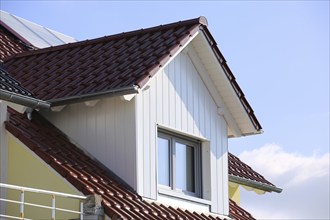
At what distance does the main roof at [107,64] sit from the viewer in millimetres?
16562

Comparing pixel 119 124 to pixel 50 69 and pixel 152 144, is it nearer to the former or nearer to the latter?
pixel 152 144

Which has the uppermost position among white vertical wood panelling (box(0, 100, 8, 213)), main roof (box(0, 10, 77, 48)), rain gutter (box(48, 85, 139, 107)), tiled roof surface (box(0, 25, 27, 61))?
main roof (box(0, 10, 77, 48))

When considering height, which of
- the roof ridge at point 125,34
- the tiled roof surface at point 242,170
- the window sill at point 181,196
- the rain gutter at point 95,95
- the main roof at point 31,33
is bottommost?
the window sill at point 181,196

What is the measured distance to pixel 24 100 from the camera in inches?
618

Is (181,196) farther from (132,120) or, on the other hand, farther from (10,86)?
(10,86)

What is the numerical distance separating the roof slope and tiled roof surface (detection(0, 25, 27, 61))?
194 inches

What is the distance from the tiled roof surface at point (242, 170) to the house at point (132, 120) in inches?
54.4

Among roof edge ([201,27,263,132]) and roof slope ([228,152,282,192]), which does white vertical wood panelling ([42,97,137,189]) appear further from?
roof slope ([228,152,282,192])

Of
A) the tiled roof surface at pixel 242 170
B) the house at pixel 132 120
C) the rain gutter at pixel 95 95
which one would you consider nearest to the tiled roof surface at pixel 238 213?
the house at pixel 132 120

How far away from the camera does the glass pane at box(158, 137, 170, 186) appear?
671 inches

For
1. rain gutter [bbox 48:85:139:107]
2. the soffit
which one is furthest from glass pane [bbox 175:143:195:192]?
rain gutter [bbox 48:85:139:107]

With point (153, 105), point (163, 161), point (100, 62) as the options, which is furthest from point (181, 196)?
point (100, 62)

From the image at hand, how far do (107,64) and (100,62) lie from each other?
1.09 feet

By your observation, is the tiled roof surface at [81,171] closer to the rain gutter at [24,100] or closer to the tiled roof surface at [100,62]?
the rain gutter at [24,100]
